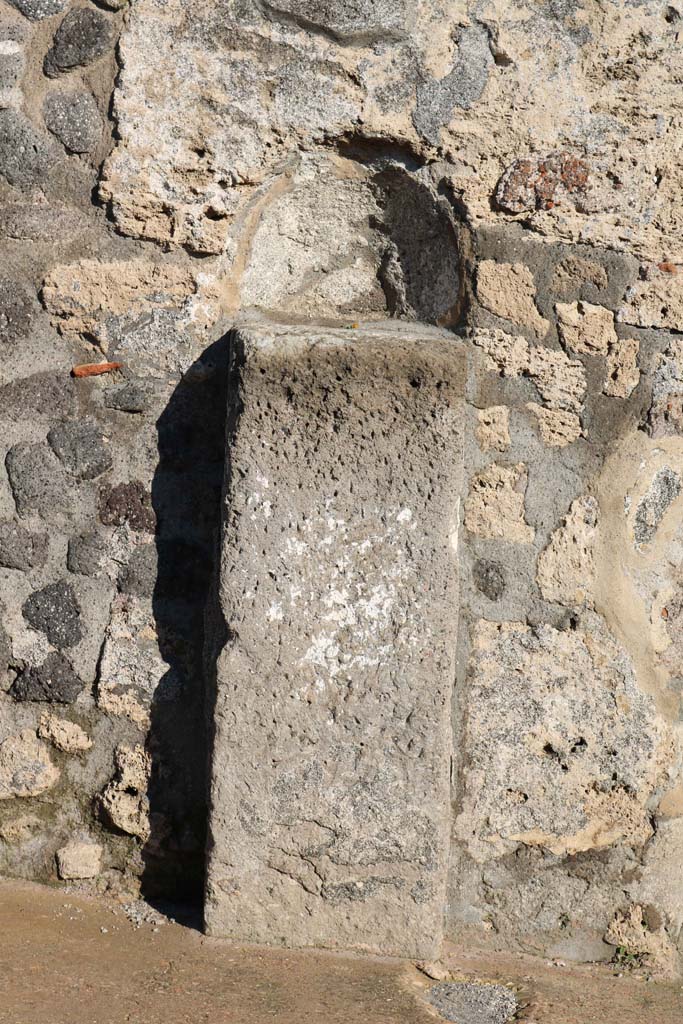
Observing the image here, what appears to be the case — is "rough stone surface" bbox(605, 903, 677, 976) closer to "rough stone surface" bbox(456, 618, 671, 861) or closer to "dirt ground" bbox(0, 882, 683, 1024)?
"dirt ground" bbox(0, 882, 683, 1024)

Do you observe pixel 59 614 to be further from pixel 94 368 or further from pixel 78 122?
pixel 78 122

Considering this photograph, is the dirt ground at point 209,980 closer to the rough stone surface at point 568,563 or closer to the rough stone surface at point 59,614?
the rough stone surface at point 59,614

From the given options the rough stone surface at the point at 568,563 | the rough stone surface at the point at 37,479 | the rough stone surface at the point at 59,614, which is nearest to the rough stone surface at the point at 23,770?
the rough stone surface at the point at 59,614

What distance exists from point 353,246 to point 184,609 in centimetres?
99

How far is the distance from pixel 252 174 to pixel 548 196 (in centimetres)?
67

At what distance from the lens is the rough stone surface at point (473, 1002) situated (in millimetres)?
1983

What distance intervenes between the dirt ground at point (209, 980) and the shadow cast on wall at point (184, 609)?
162 millimetres

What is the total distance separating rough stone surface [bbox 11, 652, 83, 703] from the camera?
90.7 inches

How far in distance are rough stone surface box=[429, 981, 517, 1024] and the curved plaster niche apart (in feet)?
4.82

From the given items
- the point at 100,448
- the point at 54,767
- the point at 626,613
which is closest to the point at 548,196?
the point at 626,613

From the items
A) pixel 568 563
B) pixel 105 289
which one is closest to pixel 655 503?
pixel 568 563

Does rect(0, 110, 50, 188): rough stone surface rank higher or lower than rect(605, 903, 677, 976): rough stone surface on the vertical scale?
higher

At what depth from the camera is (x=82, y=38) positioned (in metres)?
2.23

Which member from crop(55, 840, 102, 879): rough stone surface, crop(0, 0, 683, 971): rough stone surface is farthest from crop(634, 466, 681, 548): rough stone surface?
crop(55, 840, 102, 879): rough stone surface
